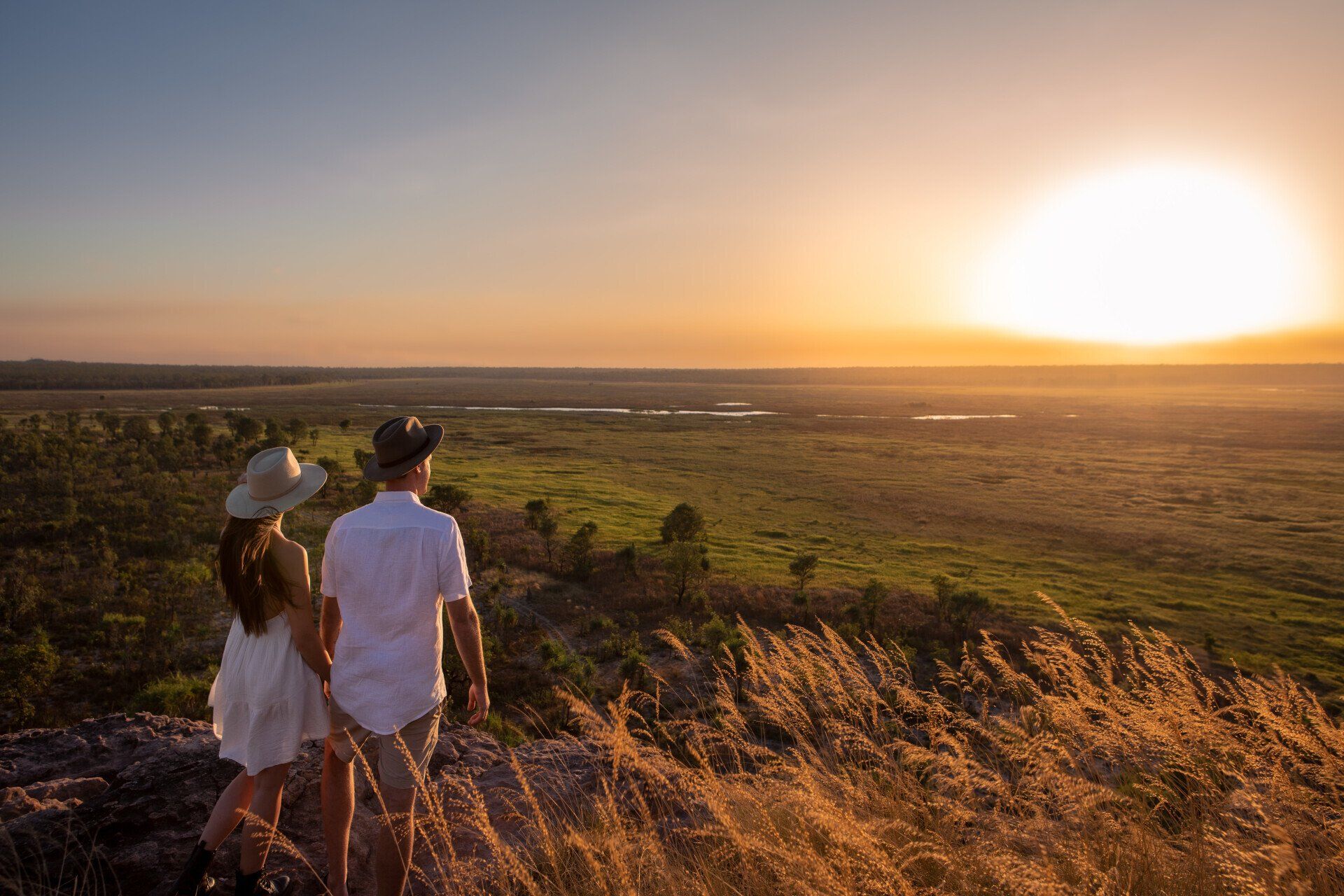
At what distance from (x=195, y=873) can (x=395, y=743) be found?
120 centimetres

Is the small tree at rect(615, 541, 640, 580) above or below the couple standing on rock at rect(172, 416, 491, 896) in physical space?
below

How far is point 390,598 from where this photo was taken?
327cm

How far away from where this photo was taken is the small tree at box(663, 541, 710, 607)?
2275 centimetres

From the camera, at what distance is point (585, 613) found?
20.7 metres

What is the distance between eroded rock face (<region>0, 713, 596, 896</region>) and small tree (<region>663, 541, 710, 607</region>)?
1727 cm

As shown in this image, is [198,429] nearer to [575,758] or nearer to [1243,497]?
[575,758]

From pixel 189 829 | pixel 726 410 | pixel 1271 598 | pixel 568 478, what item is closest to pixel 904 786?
pixel 189 829

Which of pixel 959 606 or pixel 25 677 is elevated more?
pixel 25 677

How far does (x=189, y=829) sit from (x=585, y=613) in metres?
17.0

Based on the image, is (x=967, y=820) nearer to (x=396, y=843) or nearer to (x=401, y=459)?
(x=396, y=843)

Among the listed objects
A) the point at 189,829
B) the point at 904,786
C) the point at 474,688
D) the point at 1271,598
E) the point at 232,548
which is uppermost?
the point at 232,548

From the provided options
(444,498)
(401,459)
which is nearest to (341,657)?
(401,459)

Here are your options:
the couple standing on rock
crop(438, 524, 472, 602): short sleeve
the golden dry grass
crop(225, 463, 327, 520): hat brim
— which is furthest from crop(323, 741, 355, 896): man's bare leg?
crop(225, 463, 327, 520): hat brim

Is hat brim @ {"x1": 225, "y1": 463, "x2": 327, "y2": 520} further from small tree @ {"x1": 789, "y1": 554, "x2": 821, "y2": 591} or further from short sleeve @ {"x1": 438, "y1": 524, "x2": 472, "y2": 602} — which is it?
small tree @ {"x1": 789, "y1": 554, "x2": 821, "y2": 591}
